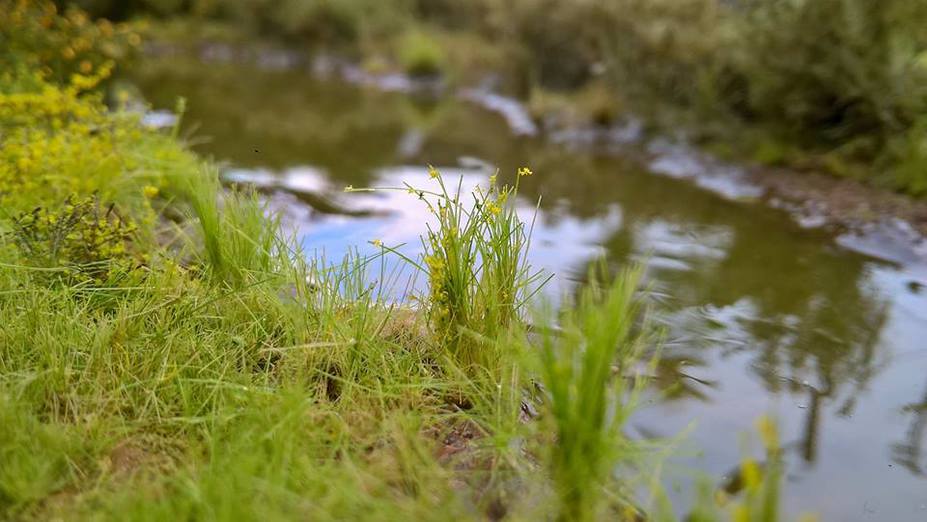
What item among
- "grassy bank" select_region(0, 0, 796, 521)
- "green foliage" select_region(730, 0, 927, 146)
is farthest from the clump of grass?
"green foliage" select_region(730, 0, 927, 146)

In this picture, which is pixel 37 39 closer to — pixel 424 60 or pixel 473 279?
pixel 473 279

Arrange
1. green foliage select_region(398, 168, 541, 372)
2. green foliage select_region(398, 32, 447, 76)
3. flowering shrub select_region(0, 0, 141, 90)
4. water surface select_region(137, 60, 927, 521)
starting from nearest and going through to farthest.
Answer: green foliage select_region(398, 168, 541, 372) → water surface select_region(137, 60, 927, 521) → flowering shrub select_region(0, 0, 141, 90) → green foliage select_region(398, 32, 447, 76)

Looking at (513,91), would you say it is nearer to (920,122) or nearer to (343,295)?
(920,122)

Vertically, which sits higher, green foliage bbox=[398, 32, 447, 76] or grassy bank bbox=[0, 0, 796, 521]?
green foliage bbox=[398, 32, 447, 76]

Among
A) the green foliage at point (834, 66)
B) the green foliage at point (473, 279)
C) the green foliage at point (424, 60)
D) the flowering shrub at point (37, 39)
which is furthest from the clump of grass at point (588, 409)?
the green foliage at point (424, 60)

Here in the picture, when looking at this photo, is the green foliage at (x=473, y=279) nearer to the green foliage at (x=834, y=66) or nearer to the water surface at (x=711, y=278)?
the water surface at (x=711, y=278)

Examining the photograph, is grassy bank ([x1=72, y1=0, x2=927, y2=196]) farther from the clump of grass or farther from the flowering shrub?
the clump of grass
